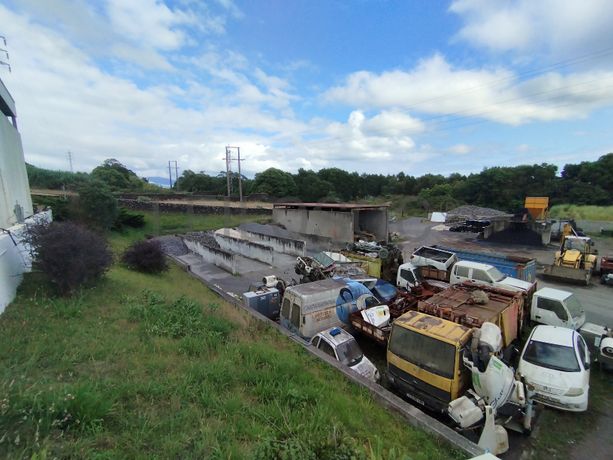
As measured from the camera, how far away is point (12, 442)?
280 cm

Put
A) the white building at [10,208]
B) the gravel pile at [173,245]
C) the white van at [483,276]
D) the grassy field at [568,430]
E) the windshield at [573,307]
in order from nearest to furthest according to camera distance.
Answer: the grassy field at [568,430] < the white building at [10,208] < the windshield at [573,307] < the white van at [483,276] < the gravel pile at [173,245]

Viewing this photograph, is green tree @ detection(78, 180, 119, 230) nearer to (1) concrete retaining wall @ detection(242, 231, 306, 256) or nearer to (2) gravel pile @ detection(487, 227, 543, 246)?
(1) concrete retaining wall @ detection(242, 231, 306, 256)

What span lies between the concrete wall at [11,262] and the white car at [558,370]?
11.6m

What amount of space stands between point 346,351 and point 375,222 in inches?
802

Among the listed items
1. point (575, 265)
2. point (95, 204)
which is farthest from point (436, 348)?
point (95, 204)

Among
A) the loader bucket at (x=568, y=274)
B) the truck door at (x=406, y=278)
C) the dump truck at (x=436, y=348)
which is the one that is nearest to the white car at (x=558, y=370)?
the dump truck at (x=436, y=348)

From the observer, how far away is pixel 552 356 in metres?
6.39

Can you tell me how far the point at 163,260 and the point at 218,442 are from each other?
13455 millimetres

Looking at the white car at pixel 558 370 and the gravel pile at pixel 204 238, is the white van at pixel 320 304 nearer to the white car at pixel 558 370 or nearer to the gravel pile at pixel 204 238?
A: the white car at pixel 558 370

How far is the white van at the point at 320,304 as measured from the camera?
8.25 metres

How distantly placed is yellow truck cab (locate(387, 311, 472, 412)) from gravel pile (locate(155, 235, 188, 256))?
65.4 ft

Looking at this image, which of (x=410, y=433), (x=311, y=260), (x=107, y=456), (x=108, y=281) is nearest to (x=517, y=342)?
(x=410, y=433)

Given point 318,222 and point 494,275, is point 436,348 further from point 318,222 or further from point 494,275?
point 318,222

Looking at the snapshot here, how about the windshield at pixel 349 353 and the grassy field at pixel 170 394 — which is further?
the windshield at pixel 349 353
